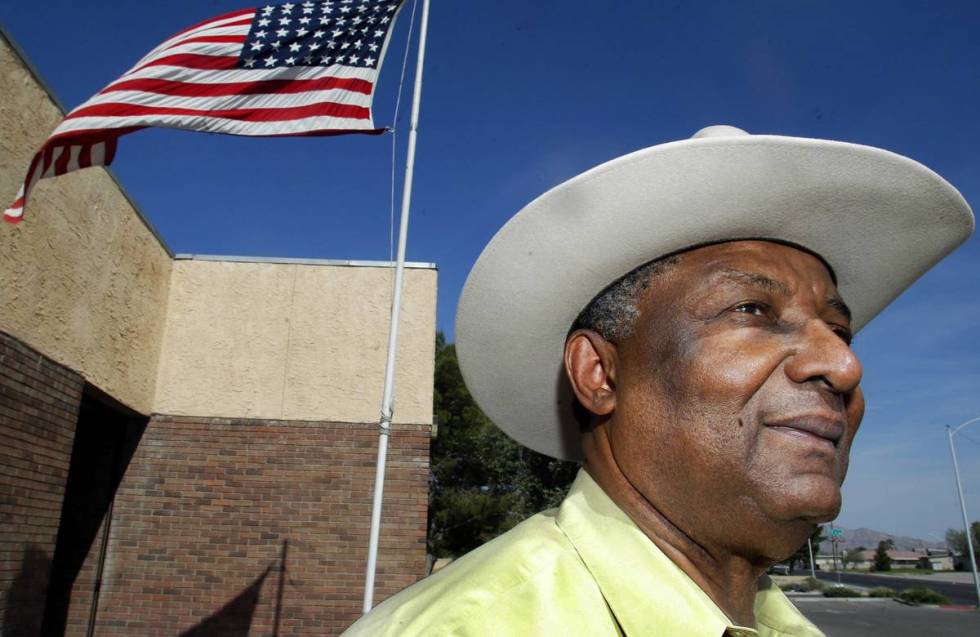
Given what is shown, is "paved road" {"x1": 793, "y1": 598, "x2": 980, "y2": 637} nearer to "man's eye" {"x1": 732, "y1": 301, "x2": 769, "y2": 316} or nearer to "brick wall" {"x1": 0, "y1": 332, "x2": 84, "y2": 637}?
"brick wall" {"x1": 0, "y1": 332, "x2": 84, "y2": 637}

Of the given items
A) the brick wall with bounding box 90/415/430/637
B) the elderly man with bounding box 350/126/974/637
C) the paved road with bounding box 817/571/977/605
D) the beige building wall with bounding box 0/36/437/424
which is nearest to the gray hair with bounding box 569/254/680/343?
the elderly man with bounding box 350/126/974/637

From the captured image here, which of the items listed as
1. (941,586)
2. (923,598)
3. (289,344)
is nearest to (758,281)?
(289,344)

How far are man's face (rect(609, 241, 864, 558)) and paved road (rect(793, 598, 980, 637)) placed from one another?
54.2 ft

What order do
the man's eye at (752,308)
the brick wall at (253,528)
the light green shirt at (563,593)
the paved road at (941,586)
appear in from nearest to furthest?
the light green shirt at (563,593) → the man's eye at (752,308) → the brick wall at (253,528) → the paved road at (941,586)

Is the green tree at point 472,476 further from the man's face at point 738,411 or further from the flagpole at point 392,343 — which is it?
the man's face at point 738,411

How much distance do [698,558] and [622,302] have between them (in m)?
0.57

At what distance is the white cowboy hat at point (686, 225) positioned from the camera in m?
1.43

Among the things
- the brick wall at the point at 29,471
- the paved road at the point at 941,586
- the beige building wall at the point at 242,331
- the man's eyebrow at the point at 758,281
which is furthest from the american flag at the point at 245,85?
the paved road at the point at 941,586

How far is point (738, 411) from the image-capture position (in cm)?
127

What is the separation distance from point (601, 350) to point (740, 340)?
0.35 m

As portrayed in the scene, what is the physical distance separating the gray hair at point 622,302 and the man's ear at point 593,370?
3 cm

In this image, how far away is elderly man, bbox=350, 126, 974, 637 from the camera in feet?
3.79

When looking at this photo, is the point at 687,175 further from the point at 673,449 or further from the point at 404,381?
the point at 404,381

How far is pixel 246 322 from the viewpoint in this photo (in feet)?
30.1
